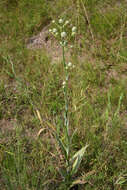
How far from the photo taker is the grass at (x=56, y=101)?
215 centimetres

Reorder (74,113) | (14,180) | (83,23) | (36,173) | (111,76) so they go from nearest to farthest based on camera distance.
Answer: (14,180)
(36,173)
(74,113)
(111,76)
(83,23)

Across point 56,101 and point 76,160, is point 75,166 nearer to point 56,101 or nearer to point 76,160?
point 76,160

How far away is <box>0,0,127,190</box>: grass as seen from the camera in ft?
7.07

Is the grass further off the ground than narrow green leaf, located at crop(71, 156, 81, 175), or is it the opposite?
the grass

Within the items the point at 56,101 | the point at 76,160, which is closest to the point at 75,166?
the point at 76,160

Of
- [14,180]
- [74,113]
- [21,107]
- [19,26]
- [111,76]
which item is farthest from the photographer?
[19,26]

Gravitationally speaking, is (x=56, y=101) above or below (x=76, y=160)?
above

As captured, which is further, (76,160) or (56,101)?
(56,101)

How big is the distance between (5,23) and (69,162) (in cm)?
264

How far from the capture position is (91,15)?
3762 millimetres

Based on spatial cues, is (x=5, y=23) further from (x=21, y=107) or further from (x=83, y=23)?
(x=21, y=107)

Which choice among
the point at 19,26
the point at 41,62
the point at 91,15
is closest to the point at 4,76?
the point at 41,62

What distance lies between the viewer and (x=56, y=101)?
2.93 m

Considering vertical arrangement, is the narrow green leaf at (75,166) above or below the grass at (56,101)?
below
